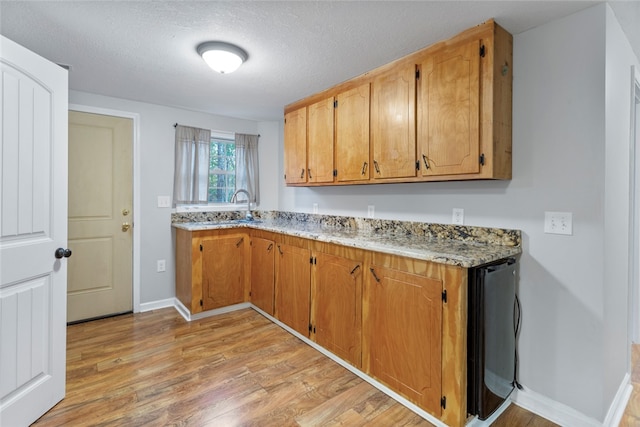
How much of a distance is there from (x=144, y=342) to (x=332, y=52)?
276 centimetres

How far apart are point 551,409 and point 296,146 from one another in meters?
2.81

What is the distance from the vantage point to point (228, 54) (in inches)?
82.1

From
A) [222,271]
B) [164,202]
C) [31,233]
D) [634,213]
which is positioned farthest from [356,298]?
[164,202]

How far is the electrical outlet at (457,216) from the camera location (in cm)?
219

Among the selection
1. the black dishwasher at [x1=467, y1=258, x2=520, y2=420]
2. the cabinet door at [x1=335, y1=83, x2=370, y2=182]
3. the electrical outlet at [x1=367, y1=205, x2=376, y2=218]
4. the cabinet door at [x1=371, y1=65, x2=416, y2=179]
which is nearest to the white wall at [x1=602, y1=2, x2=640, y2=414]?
the black dishwasher at [x1=467, y1=258, x2=520, y2=420]

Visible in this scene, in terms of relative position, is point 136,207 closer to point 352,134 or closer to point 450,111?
point 352,134

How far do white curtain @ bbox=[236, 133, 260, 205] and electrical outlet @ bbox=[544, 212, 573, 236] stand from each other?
10.5 ft

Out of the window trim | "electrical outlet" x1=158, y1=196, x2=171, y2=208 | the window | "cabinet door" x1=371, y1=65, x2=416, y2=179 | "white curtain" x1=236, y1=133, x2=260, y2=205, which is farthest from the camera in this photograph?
"white curtain" x1=236, y1=133, x2=260, y2=205

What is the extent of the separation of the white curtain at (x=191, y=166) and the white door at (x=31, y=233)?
1.66 metres

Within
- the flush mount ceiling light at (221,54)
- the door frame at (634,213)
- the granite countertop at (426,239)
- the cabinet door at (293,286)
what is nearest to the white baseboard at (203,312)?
the cabinet door at (293,286)

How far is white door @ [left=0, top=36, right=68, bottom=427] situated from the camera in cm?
158

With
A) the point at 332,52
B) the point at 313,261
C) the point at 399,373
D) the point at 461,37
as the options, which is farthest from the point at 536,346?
the point at 332,52

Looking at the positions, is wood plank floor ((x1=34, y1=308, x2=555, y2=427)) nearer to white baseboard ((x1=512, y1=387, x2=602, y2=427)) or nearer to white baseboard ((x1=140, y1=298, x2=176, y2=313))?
white baseboard ((x1=512, y1=387, x2=602, y2=427))

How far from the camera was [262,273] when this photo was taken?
3201mm
